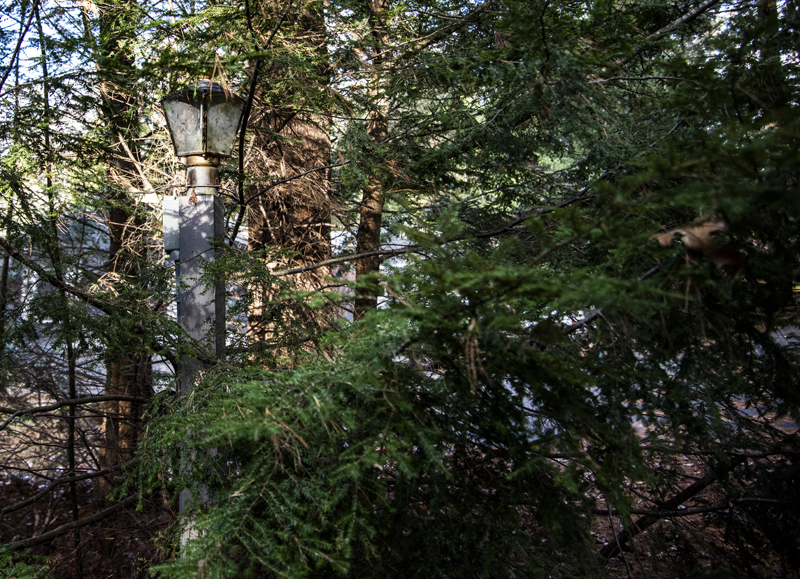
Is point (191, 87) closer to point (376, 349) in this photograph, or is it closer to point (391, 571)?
point (376, 349)

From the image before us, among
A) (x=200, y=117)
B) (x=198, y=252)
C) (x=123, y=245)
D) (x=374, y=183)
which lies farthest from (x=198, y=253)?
(x=123, y=245)

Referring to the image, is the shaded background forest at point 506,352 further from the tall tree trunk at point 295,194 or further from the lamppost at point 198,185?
the tall tree trunk at point 295,194

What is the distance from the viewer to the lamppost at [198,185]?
3656 mm

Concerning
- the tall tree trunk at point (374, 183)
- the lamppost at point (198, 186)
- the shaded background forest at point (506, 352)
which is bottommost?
the shaded background forest at point (506, 352)

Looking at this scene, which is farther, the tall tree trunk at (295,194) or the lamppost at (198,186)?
the tall tree trunk at (295,194)

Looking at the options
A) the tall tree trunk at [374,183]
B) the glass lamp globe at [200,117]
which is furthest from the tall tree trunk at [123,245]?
the tall tree trunk at [374,183]

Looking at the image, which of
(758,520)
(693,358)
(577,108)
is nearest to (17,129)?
(577,108)

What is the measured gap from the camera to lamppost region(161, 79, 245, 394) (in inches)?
144

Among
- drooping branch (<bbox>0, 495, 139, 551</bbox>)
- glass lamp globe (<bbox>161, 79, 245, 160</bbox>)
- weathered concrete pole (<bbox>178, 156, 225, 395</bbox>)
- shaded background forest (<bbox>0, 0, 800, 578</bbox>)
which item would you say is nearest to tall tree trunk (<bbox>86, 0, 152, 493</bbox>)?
drooping branch (<bbox>0, 495, 139, 551</bbox>)

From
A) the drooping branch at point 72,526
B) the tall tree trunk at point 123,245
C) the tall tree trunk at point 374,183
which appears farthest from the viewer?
the tall tree trunk at point 374,183

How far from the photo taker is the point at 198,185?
12.3 ft

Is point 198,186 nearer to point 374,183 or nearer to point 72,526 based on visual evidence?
point 374,183

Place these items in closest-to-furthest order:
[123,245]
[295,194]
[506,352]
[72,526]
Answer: [506,352]
[72,526]
[123,245]
[295,194]

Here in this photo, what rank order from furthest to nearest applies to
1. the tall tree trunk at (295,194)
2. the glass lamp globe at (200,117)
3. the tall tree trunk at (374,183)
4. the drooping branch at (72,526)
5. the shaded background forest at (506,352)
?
the tall tree trunk at (295,194)
the tall tree trunk at (374,183)
the drooping branch at (72,526)
the glass lamp globe at (200,117)
the shaded background forest at (506,352)
